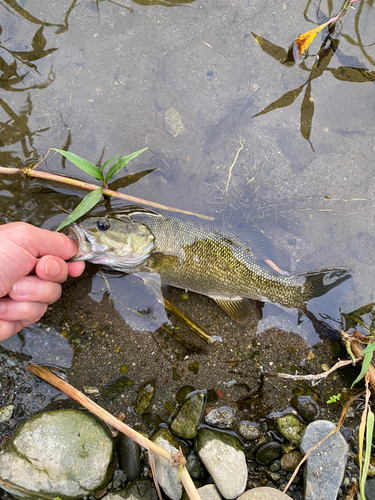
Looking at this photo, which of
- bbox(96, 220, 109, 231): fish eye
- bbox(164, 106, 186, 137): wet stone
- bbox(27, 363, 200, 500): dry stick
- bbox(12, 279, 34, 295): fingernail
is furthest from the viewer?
bbox(164, 106, 186, 137): wet stone

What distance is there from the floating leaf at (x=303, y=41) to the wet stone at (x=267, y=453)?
184 inches

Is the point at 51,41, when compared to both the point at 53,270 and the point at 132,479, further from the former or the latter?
the point at 132,479

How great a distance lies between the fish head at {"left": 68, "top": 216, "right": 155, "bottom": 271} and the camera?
3.57m

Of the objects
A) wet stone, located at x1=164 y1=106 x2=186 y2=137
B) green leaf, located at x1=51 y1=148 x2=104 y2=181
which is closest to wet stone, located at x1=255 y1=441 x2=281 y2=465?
green leaf, located at x1=51 y1=148 x2=104 y2=181

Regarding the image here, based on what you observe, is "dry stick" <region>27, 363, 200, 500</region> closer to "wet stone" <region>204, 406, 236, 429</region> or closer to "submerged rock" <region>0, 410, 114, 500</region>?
"submerged rock" <region>0, 410, 114, 500</region>

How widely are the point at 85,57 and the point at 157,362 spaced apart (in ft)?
12.4

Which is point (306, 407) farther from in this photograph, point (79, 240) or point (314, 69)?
point (314, 69)

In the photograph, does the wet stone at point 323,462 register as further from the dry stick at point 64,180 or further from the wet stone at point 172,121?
the wet stone at point 172,121

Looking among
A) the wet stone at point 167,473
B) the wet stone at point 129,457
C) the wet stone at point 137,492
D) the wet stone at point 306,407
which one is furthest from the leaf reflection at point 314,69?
the wet stone at point 137,492

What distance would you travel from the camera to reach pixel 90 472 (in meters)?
3.44

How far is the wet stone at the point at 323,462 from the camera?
142 inches

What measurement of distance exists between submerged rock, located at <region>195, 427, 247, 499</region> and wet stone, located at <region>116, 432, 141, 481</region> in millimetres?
693

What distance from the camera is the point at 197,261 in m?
3.81

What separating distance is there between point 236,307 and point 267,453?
5.54 ft
